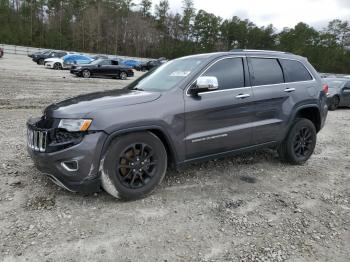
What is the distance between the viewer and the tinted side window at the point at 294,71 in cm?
479

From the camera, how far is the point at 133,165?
3422 mm

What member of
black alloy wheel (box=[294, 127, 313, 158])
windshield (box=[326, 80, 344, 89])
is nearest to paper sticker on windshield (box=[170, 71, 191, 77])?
black alloy wheel (box=[294, 127, 313, 158])

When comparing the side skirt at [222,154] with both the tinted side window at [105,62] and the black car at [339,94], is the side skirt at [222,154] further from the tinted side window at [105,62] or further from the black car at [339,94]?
the tinted side window at [105,62]

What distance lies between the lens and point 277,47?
3115 inches

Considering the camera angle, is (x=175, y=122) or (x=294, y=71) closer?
(x=175, y=122)

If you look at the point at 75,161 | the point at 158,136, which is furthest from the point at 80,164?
the point at 158,136

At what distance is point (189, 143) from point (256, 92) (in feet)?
4.44

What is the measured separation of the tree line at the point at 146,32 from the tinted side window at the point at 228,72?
6391 centimetres

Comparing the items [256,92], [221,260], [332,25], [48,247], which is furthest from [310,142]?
[332,25]

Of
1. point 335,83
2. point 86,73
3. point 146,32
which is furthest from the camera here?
point 146,32

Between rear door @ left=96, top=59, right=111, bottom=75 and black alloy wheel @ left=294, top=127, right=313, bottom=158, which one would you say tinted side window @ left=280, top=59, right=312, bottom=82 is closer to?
black alloy wheel @ left=294, top=127, right=313, bottom=158

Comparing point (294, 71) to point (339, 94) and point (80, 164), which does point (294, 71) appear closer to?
point (80, 164)

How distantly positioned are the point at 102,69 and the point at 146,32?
59.5 meters

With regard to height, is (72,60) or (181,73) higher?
(72,60)
